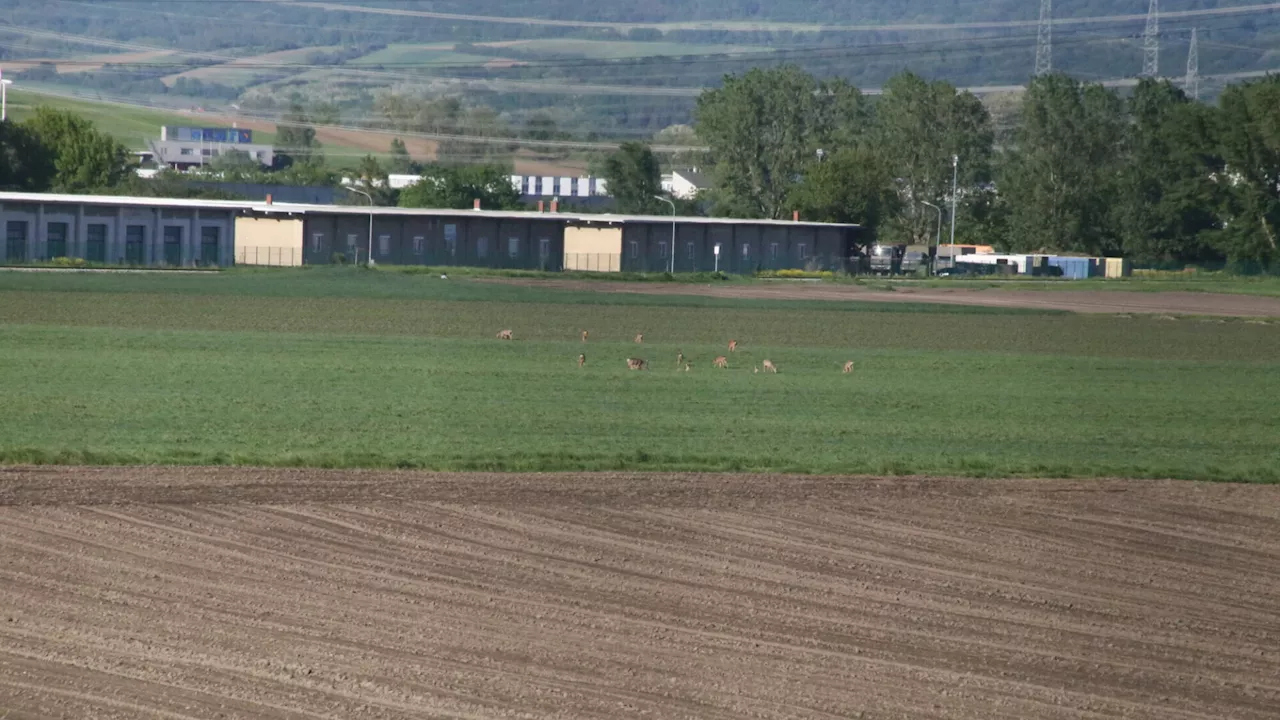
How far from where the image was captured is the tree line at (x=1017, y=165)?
8188 cm

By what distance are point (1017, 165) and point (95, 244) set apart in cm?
6279

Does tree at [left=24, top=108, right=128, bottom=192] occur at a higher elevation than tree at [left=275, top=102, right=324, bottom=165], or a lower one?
higher

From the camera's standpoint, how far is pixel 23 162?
76.8 metres

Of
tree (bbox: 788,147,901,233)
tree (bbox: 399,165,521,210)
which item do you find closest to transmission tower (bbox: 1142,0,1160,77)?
tree (bbox: 399,165,521,210)

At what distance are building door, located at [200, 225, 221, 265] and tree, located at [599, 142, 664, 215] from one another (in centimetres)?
1654

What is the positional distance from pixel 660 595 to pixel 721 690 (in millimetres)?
2202

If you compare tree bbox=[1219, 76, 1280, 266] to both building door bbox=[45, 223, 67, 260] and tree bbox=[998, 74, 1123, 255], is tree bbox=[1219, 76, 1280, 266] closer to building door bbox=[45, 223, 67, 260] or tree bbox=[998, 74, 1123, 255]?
tree bbox=[998, 74, 1123, 255]

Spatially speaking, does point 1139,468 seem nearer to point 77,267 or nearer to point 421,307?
point 421,307

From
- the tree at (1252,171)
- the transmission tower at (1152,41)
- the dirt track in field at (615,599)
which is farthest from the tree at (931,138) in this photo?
the dirt track in field at (615,599)

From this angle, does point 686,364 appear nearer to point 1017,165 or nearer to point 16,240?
point 16,240

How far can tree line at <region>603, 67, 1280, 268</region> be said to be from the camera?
81.9 metres

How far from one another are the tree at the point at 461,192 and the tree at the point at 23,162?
1772cm

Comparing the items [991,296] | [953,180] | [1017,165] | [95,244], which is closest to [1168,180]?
[1017,165]

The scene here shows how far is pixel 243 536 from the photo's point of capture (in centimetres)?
1277
